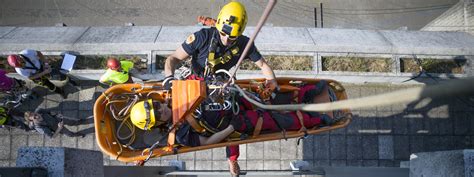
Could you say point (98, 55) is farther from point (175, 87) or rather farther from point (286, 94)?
point (286, 94)

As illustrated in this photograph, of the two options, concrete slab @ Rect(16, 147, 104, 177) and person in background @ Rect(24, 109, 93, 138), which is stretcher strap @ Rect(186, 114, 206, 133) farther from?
person in background @ Rect(24, 109, 93, 138)

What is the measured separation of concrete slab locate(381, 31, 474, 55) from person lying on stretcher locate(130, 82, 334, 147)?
2.05 metres

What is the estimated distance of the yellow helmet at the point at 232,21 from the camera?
4.33 m

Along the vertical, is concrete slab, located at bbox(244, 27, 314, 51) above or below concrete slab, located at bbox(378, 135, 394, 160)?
above

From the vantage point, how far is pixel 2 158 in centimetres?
637

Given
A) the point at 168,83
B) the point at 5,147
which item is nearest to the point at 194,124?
the point at 168,83

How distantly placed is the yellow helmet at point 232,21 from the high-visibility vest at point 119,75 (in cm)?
201

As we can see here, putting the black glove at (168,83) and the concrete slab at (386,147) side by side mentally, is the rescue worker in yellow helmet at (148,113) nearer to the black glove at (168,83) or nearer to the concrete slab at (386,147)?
the black glove at (168,83)

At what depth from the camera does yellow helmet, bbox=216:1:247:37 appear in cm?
433

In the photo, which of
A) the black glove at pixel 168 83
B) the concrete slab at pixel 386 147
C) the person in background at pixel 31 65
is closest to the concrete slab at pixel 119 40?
the person in background at pixel 31 65

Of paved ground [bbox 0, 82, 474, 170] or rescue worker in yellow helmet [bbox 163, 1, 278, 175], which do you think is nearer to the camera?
rescue worker in yellow helmet [bbox 163, 1, 278, 175]

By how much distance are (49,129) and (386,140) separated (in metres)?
6.04

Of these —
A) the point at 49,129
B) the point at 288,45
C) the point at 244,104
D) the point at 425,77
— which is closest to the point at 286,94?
the point at 244,104

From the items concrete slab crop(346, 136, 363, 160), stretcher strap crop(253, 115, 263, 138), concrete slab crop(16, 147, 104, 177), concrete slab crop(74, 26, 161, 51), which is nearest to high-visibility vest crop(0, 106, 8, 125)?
concrete slab crop(74, 26, 161, 51)
